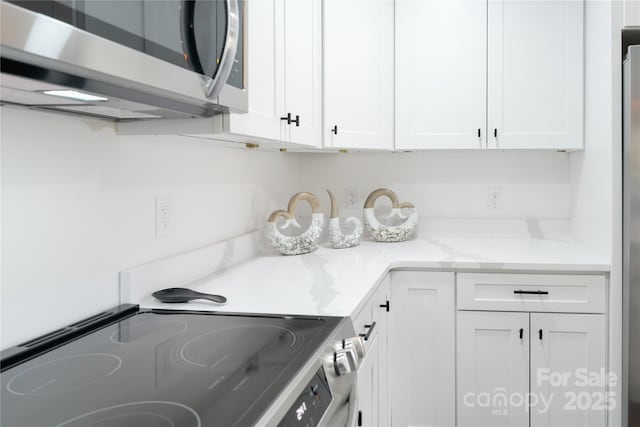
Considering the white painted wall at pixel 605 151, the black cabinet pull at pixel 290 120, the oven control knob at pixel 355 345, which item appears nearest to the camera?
the oven control knob at pixel 355 345

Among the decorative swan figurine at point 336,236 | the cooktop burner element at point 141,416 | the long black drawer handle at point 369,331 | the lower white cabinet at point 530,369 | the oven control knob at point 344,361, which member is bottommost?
the lower white cabinet at point 530,369

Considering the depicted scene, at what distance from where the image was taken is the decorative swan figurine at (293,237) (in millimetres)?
2275

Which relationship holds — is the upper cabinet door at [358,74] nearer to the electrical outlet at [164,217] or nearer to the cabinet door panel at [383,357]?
the cabinet door panel at [383,357]

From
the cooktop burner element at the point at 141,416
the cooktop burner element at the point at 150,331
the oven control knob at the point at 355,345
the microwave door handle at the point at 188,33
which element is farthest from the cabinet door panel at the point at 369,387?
the microwave door handle at the point at 188,33

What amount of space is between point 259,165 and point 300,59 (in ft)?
1.96

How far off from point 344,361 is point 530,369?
54.1 inches

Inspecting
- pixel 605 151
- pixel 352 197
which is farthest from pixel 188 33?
pixel 352 197

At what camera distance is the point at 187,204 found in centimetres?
181

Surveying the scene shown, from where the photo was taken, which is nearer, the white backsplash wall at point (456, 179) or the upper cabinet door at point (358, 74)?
the upper cabinet door at point (358, 74)

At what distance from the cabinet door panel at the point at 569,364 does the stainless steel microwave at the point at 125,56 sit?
5.18 ft

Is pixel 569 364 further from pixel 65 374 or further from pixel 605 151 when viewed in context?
pixel 65 374

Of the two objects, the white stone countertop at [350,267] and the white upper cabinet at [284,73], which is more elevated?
the white upper cabinet at [284,73]

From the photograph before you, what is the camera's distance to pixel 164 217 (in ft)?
5.49

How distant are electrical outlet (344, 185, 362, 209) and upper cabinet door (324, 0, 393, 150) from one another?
45 cm
